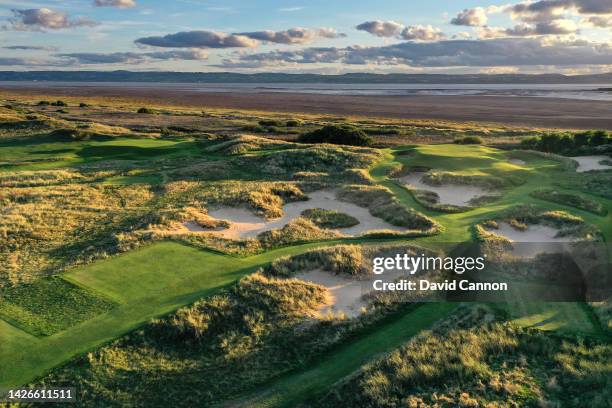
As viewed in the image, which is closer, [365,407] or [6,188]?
[365,407]

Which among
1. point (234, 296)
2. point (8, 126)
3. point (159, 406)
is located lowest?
point (159, 406)

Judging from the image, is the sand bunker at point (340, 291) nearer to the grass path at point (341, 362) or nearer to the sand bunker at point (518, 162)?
the grass path at point (341, 362)

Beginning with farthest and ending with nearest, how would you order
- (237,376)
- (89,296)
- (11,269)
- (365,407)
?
(11,269) < (89,296) < (237,376) < (365,407)

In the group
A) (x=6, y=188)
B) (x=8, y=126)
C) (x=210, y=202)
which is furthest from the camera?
(x=8, y=126)

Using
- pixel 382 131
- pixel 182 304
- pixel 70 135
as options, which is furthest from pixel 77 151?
pixel 382 131

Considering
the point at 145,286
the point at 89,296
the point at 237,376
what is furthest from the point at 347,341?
the point at 89,296

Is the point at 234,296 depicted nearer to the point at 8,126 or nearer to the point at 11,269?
the point at 11,269
